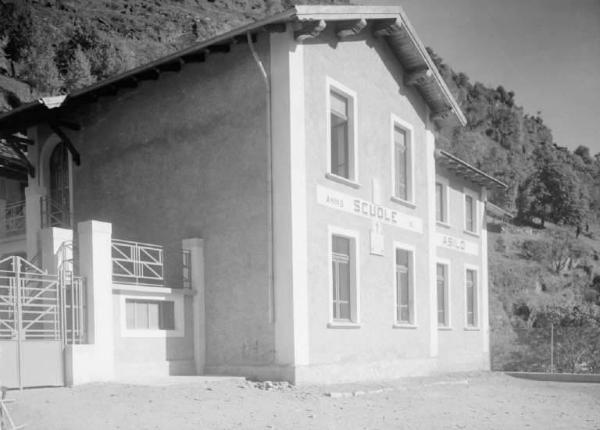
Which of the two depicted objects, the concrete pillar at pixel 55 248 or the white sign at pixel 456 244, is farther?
the white sign at pixel 456 244

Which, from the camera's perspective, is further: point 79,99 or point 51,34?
point 51,34

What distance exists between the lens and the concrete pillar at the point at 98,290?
38.2 feet

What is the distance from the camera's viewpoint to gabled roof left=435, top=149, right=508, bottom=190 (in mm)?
20219

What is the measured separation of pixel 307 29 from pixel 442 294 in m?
10.2

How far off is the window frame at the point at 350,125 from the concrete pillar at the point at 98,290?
15.9 ft

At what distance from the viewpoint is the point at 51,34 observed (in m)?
61.6

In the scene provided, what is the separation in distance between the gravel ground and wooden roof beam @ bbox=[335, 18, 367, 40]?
7186mm

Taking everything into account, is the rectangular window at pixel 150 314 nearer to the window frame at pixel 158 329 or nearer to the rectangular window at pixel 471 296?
the window frame at pixel 158 329

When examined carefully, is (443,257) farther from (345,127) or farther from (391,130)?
(345,127)

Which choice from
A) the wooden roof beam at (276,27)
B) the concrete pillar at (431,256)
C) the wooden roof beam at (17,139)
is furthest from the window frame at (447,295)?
the wooden roof beam at (17,139)

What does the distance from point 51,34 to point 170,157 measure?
52199 millimetres

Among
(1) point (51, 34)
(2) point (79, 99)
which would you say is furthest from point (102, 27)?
(2) point (79, 99)

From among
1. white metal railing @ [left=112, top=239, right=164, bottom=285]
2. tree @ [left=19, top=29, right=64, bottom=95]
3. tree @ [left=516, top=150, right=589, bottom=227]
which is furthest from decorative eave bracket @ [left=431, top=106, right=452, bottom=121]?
tree @ [left=516, top=150, right=589, bottom=227]

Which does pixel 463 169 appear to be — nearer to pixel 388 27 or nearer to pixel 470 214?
pixel 470 214
